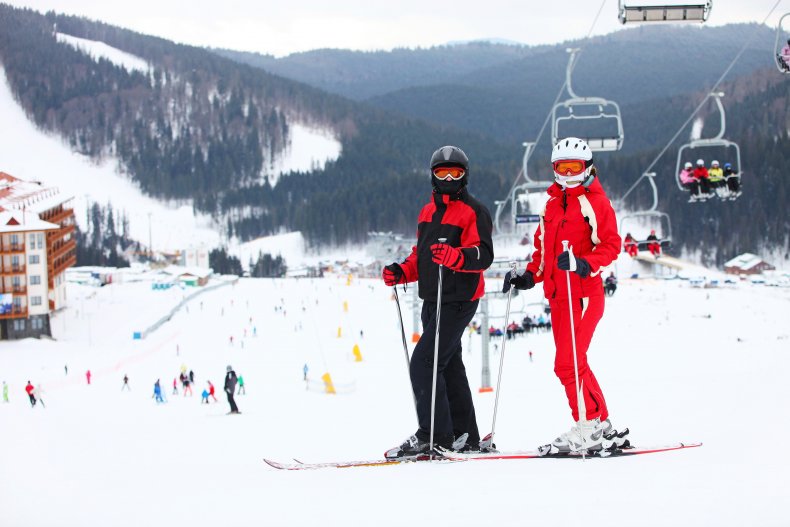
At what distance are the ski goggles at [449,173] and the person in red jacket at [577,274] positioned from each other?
53 cm

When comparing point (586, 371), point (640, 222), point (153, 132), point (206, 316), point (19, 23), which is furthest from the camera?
→ point (153, 132)

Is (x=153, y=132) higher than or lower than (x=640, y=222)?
higher

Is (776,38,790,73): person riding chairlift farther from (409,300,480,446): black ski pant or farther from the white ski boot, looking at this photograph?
the white ski boot

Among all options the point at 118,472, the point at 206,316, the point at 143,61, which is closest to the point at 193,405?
the point at 118,472

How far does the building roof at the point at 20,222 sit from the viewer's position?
155ft

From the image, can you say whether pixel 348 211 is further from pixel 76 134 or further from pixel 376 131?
pixel 76 134

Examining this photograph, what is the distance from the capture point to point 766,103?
5022 inches

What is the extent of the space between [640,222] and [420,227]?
10920 centimetres

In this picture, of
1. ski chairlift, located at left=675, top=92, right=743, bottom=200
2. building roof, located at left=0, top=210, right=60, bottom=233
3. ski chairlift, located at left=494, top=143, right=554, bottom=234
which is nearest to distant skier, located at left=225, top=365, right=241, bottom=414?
ski chairlift, located at left=494, top=143, right=554, bottom=234

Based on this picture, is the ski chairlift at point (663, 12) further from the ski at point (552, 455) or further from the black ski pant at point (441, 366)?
the ski at point (552, 455)

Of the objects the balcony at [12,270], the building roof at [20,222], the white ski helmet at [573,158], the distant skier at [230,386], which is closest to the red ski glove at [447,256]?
the white ski helmet at [573,158]

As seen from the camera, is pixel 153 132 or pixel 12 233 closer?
pixel 12 233

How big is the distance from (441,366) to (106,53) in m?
200

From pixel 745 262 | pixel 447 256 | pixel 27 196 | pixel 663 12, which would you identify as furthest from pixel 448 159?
pixel 745 262
